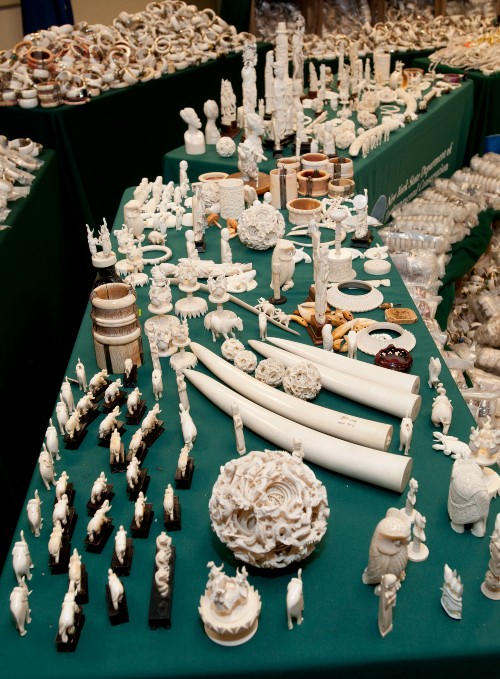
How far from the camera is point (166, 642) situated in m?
1.50

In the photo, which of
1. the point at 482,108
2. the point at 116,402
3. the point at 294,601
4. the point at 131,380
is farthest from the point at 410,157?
the point at 294,601

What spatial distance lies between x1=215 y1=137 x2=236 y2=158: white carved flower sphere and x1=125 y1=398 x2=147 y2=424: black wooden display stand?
8.63 feet

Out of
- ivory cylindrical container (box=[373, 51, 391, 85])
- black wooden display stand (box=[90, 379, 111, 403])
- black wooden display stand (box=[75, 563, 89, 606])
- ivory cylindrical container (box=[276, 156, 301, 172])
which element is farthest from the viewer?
ivory cylindrical container (box=[373, 51, 391, 85])

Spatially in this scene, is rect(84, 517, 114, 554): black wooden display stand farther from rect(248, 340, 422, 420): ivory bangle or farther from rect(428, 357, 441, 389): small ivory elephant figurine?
rect(428, 357, 441, 389): small ivory elephant figurine

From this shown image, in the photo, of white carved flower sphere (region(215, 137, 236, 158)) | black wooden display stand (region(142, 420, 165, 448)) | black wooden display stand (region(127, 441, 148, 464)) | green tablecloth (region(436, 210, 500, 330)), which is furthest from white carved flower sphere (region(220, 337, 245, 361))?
white carved flower sphere (region(215, 137, 236, 158))

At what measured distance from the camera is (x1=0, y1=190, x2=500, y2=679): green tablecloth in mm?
1465

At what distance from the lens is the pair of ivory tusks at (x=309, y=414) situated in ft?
6.41

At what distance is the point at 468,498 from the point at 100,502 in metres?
0.95

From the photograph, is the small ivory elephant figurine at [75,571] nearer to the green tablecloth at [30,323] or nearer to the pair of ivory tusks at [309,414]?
the pair of ivory tusks at [309,414]

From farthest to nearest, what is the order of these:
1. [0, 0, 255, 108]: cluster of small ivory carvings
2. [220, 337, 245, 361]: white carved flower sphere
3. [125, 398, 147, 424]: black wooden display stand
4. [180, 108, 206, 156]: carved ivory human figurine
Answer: [0, 0, 255, 108]: cluster of small ivory carvings → [180, 108, 206, 156]: carved ivory human figurine → [220, 337, 245, 361]: white carved flower sphere → [125, 398, 147, 424]: black wooden display stand

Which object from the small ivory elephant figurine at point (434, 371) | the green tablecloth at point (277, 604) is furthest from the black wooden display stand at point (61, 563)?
the small ivory elephant figurine at point (434, 371)

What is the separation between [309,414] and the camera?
2.05 metres

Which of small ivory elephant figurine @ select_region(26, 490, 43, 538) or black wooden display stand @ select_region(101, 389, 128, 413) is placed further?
black wooden display stand @ select_region(101, 389, 128, 413)

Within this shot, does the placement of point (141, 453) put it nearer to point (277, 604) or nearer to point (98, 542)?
point (98, 542)
